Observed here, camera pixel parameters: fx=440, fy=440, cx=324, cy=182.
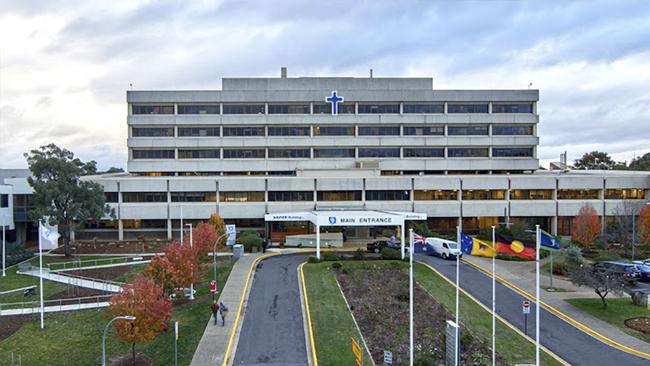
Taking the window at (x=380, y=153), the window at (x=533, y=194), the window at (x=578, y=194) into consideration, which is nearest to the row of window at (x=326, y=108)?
the window at (x=380, y=153)

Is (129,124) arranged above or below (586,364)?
above

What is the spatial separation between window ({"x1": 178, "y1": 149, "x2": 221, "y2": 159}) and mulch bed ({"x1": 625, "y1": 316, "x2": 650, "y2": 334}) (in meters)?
57.8

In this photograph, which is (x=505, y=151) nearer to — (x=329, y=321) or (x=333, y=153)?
(x=333, y=153)

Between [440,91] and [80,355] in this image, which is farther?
[440,91]

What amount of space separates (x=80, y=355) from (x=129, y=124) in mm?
52566

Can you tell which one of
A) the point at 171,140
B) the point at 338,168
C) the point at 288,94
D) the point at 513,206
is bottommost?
the point at 513,206

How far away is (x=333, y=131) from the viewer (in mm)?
71500

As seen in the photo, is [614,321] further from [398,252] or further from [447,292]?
[398,252]

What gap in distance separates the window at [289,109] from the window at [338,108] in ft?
5.35

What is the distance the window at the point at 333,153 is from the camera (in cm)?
7150

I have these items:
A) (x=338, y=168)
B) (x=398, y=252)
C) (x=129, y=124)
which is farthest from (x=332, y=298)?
(x=129, y=124)

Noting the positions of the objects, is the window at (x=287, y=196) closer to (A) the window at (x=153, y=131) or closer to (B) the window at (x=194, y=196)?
(B) the window at (x=194, y=196)

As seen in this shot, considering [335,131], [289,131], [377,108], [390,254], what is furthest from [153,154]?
[390,254]

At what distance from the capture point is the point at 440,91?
71688mm
